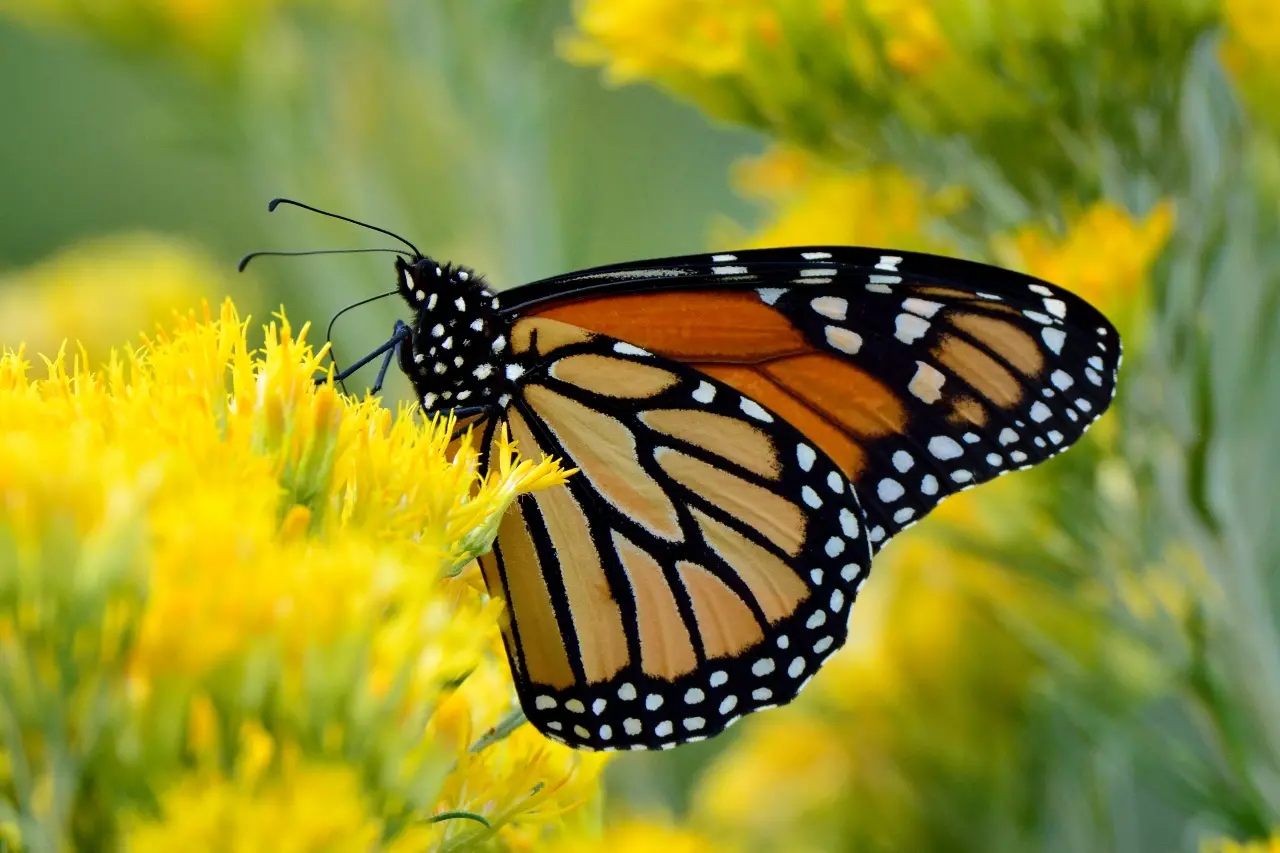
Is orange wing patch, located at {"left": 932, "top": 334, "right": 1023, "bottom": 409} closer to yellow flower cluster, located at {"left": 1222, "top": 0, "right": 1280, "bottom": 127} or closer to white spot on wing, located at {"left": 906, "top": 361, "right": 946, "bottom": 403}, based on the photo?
white spot on wing, located at {"left": 906, "top": 361, "right": 946, "bottom": 403}

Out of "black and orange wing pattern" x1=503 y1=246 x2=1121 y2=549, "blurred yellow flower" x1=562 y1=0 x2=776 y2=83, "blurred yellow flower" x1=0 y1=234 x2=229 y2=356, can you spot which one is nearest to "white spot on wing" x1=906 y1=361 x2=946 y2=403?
"black and orange wing pattern" x1=503 y1=246 x2=1121 y2=549

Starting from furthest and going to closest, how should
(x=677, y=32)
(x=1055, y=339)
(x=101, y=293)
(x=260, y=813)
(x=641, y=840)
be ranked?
(x=101, y=293) → (x=677, y=32) → (x=1055, y=339) → (x=641, y=840) → (x=260, y=813)

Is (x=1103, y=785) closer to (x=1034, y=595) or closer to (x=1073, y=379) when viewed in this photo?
(x=1034, y=595)

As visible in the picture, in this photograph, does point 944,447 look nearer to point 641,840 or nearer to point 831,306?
point 831,306

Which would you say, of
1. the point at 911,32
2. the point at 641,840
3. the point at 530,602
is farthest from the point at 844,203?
the point at 641,840

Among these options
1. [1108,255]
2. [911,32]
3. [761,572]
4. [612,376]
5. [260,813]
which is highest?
[911,32]

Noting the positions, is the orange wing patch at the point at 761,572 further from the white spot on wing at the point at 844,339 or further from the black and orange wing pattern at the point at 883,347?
the white spot on wing at the point at 844,339
